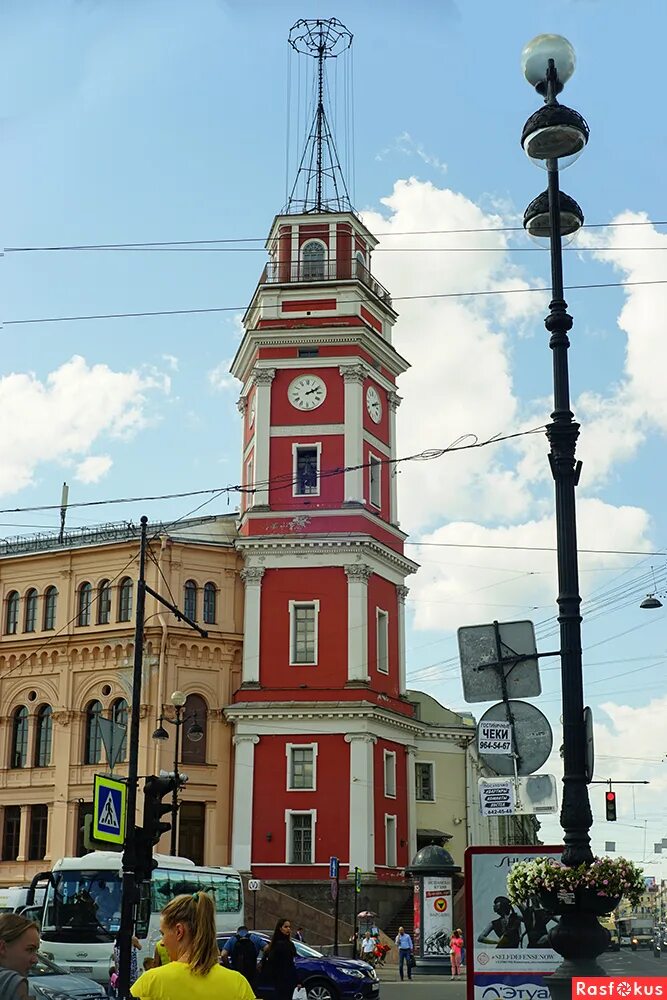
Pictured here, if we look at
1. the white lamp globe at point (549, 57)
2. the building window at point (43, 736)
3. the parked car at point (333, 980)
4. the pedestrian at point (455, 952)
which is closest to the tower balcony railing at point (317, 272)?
the building window at point (43, 736)

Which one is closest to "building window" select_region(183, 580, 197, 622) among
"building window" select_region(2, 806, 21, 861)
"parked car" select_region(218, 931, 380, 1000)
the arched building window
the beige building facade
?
the beige building facade

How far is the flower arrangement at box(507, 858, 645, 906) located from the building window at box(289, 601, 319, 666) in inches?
1555

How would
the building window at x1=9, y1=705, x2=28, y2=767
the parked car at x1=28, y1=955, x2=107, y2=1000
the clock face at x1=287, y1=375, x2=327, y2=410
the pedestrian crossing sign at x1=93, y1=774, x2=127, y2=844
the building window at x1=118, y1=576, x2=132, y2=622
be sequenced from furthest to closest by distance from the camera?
the building window at x1=9, y1=705, x2=28, y2=767, the clock face at x1=287, y1=375, x2=327, y2=410, the building window at x1=118, y1=576, x2=132, y2=622, the pedestrian crossing sign at x1=93, y1=774, x2=127, y2=844, the parked car at x1=28, y1=955, x2=107, y2=1000

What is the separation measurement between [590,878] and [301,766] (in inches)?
1547

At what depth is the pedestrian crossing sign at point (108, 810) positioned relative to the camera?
66.3ft

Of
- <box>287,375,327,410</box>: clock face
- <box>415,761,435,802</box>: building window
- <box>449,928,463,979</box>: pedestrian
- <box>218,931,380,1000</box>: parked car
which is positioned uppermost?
<box>287,375,327,410</box>: clock face

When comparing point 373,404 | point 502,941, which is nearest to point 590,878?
point 502,941

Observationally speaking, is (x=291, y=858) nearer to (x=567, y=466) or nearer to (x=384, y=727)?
(x=384, y=727)

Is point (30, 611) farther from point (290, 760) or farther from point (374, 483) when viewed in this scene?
point (374, 483)

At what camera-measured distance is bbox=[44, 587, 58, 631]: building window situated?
5347 centimetres

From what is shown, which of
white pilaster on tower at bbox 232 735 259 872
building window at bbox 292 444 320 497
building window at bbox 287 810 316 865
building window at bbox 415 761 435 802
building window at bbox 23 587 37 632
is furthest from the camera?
building window at bbox 415 761 435 802

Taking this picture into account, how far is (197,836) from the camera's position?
4878 cm

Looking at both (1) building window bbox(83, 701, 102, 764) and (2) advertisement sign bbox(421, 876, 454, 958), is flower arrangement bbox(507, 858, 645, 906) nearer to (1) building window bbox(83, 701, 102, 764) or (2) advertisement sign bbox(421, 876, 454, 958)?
(2) advertisement sign bbox(421, 876, 454, 958)

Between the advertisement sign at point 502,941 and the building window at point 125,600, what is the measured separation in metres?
40.2
